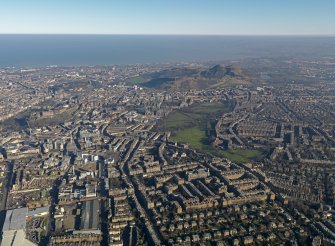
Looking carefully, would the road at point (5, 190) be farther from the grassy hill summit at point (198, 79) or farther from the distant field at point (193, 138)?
the grassy hill summit at point (198, 79)

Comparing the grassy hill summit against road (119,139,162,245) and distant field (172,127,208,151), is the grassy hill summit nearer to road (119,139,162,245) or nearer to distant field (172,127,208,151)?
distant field (172,127,208,151)

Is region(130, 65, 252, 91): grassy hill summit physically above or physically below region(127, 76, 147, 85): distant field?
above

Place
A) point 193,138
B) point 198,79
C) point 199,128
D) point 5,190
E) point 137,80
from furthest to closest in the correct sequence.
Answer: point 137,80 → point 198,79 → point 199,128 → point 193,138 → point 5,190

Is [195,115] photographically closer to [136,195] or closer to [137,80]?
[136,195]

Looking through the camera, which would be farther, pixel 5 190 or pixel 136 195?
pixel 5 190

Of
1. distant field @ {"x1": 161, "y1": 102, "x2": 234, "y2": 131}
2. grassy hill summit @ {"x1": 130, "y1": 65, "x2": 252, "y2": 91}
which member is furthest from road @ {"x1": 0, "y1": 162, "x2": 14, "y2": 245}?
grassy hill summit @ {"x1": 130, "y1": 65, "x2": 252, "y2": 91}

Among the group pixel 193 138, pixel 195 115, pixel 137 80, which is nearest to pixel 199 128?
pixel 193 138

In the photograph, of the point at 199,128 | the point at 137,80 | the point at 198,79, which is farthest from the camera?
the point at 137,80

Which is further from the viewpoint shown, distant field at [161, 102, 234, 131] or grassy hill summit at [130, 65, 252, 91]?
grassy hill summit at [130, 65, 252, 91]

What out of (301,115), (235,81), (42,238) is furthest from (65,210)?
(235,81)

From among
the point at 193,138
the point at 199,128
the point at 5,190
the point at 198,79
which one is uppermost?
the point at 5,190

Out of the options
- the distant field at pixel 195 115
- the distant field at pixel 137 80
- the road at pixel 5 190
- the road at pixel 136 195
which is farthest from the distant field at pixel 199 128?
the distant field at pixel 137 80

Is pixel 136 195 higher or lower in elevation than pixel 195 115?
higher
